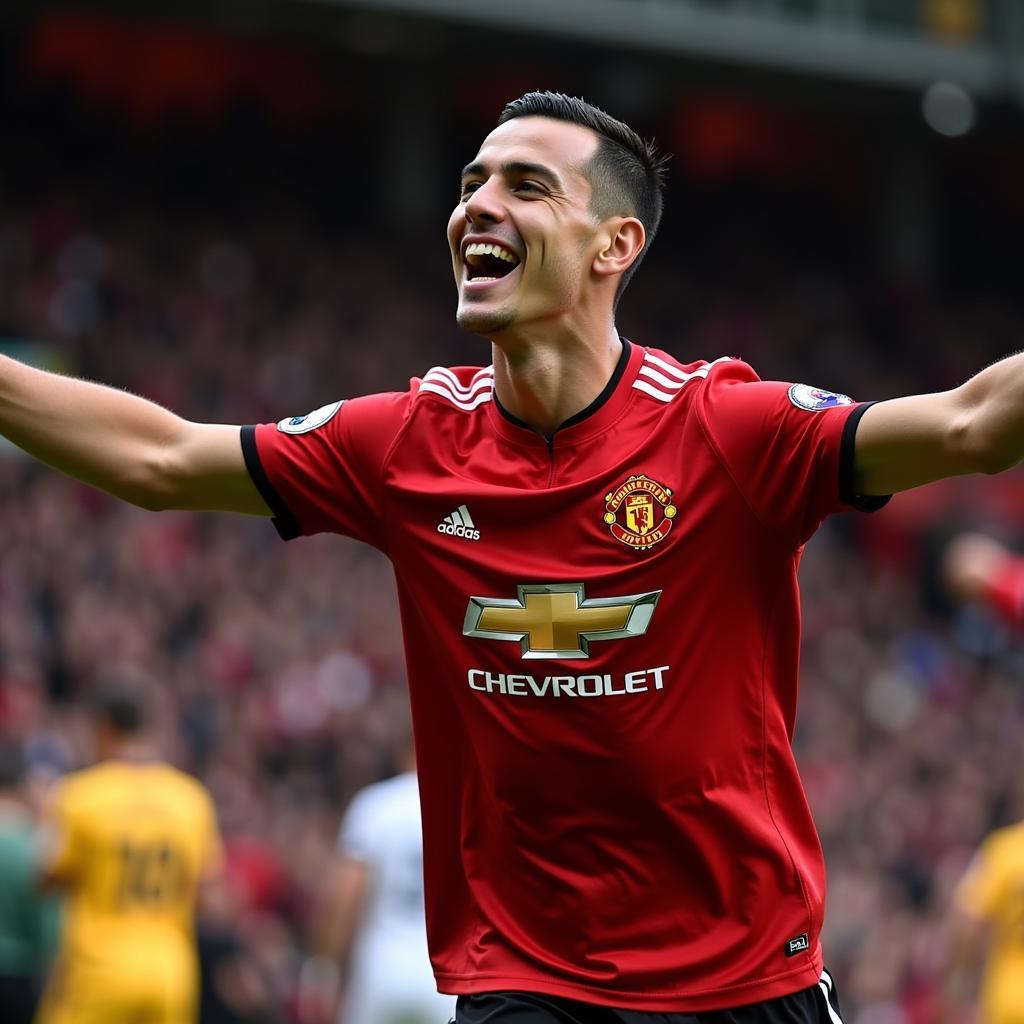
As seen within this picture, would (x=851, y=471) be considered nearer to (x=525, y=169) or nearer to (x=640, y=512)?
(x=640, y=512)

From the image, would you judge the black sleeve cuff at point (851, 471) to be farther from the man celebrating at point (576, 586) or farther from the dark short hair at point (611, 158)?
the dark short hair at point (611, 158)

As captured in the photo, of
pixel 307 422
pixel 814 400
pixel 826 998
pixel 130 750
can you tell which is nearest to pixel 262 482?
pixel 307 422

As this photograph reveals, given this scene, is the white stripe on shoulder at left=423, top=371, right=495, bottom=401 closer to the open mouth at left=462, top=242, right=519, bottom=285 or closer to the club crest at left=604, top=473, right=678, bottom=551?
the open mouth at left=462, top=242, right=519, bottom=285

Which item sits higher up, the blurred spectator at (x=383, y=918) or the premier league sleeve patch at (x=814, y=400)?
the premier league sleeve patch at (x=814, y=400)

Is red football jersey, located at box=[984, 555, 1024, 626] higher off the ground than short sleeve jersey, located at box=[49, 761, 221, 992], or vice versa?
red football jersey, located at box=[984, 555, 1024, 626]

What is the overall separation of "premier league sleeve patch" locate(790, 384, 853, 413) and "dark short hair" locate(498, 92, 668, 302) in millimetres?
558

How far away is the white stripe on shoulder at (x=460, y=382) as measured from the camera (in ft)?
13.9

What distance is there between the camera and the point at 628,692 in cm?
386

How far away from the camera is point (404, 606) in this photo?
13.5 feet

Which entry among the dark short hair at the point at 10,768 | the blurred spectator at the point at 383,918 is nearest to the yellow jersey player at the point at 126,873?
the dark short hair at the point at 10,768

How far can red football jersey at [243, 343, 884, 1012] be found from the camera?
12.6ft

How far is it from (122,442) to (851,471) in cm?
140

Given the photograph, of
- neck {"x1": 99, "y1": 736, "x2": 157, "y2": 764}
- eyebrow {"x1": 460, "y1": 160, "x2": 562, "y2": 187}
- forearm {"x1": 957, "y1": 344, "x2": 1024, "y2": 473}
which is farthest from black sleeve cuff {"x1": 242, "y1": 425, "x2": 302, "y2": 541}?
neck {"x1": 99, "y1": 736, "x2": 157, "y2": 764}

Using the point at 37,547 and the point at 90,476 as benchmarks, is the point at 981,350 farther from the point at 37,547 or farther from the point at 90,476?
the point at 90,476
